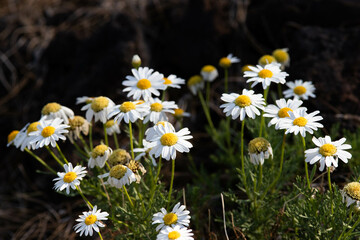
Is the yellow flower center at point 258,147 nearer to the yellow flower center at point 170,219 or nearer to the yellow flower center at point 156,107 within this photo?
the yellow flower center at point 170,219

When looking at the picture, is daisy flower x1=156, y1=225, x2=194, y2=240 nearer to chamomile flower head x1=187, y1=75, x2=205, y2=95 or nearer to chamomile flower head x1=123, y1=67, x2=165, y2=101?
chamomile flower head x1=123, y1=67, x2=165, y2=101

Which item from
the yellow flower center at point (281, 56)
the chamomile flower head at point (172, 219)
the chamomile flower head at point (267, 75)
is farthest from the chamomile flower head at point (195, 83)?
the chamomile flower head at point (172, 219)

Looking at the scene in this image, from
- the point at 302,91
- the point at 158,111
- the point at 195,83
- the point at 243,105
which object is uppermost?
the point at 243,105

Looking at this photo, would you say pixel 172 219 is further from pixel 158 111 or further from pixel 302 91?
pixel 302 91

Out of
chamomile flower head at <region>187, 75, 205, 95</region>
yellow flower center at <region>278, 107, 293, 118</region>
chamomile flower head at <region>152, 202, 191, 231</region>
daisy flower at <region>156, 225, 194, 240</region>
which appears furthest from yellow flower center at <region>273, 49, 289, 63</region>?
daisy flower at <region>156, 225, 194, 240</region>

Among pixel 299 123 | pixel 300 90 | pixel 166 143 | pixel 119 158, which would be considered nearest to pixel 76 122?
pixel 119 158

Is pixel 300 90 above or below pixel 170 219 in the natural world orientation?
above

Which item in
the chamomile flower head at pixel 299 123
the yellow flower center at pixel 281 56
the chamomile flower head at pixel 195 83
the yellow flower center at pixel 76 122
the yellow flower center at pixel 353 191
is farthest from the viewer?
the chamomile flower head at pixel 195 83
